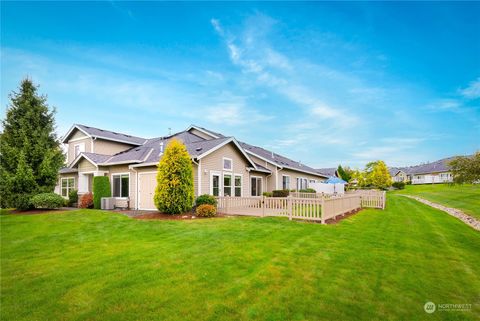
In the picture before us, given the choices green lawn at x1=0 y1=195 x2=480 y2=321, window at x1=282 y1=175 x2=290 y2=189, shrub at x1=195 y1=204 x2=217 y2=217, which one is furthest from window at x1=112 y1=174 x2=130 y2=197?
window at x1=282 y1=175 x2=290 y2=189

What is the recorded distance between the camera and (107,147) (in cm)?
2250

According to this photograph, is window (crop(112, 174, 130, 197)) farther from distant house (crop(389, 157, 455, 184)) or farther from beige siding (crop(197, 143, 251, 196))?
distant house (crop(389, 157, 455, 184))

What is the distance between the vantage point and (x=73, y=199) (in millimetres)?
19719

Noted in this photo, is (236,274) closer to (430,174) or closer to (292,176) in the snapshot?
(292,176)

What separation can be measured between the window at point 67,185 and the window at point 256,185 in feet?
50.0

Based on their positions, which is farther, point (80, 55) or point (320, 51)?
point (320, 51)

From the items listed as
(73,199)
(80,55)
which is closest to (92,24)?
(80,55)

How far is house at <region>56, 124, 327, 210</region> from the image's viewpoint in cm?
1572

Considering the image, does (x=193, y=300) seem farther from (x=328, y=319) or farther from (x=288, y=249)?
(x=288, y=249)

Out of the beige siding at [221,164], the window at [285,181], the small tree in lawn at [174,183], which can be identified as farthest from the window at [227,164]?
the window at [285,181]

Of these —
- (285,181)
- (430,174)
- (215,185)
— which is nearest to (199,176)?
(215,185)

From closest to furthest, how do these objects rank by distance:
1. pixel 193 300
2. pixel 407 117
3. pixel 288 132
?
pixel 193 300, pixel 407 117, pixel 288 132

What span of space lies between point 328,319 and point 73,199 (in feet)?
71.8

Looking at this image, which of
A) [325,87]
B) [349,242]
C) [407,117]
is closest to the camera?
[349,242]
